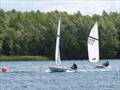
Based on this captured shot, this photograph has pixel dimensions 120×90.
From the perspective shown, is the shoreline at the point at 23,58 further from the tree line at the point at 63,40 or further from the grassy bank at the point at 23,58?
the tree line at the point at 63,40

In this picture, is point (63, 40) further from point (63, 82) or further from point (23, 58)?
point (63, 82)

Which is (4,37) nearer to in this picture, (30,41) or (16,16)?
(30,41)

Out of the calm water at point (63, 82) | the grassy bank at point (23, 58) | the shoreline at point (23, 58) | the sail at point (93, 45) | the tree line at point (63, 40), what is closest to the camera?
the calm water at point (63, 82)

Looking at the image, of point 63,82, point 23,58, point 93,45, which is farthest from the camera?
point 23,58

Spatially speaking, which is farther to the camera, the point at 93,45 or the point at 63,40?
the point at 63,40

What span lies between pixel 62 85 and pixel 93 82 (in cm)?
463

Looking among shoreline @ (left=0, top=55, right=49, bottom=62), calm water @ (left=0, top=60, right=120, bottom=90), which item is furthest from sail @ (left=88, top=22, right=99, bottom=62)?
shoreline @ (left=0, top=55, right=49, bottom=62)

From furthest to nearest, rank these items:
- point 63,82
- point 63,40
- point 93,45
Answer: point 63,40
point 93,45
point 63,82

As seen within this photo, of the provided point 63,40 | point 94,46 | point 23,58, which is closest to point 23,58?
point 23,58

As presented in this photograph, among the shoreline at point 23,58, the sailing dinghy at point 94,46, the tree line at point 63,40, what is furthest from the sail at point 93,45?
the tree line at point 63,40

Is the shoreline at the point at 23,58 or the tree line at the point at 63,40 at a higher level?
the tree line at the point at 63,40

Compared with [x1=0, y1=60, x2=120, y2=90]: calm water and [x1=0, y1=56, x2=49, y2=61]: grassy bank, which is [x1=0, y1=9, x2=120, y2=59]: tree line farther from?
[x1=0, y1=60, x2=120, y2=90]: calm water

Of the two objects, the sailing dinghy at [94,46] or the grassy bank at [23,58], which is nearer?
the sailing dinghy at [94,46]

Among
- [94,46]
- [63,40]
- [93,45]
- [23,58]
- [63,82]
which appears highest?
[63,40]
